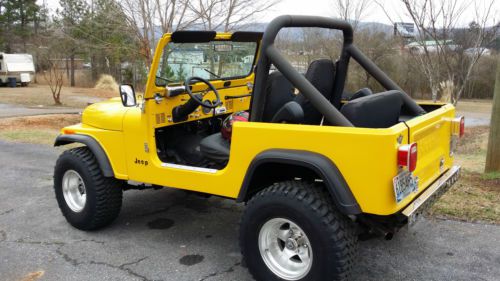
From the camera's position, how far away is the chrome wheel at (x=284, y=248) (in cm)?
299

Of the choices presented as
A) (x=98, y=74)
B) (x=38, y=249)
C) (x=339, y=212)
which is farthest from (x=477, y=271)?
(x=98, y=74)

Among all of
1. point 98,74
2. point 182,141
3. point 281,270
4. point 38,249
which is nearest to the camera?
point 281,270

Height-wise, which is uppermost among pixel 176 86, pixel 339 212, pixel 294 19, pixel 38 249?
pixel 294 19

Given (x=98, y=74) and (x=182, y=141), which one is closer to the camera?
(x=182, y=141)

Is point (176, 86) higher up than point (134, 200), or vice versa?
point (176, 86)

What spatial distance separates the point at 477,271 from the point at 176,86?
2803mm

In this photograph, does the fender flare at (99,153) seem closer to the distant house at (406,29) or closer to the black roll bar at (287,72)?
Result: the black roll bar at (287,72)

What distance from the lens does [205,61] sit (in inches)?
173

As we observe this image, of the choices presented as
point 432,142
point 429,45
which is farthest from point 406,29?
point 432,142

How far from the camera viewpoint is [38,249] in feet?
13.0

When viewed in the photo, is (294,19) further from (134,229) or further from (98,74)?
(98,74)

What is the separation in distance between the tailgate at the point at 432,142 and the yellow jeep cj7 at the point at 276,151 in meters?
0.01

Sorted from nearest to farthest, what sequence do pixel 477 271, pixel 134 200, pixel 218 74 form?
pixel 477 271 → pixel 218 74 → pixel 134 200

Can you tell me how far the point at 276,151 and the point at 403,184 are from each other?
0.79 m
